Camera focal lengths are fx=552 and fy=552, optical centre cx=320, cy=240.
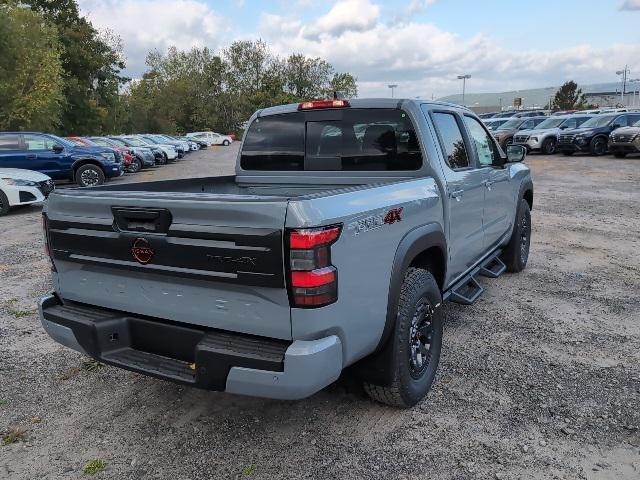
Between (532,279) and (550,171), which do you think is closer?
(532,279)

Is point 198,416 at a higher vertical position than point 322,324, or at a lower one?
lower

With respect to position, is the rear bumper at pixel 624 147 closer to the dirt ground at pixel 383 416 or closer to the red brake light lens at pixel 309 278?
the dirt ground at pixel 383 416

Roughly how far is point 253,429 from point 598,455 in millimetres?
1898

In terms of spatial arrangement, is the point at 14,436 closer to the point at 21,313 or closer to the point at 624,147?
the point at 21,313

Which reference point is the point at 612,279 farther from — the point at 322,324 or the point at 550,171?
the point at 550,171

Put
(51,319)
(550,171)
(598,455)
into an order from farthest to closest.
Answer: (550,171)
(51,319)
(598,455)

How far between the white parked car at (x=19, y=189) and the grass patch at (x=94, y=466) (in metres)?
9.63

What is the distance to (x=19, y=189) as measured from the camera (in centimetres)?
1139

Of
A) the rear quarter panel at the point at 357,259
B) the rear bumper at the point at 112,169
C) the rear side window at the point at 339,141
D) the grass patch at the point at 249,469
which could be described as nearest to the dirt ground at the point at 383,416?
the grass patch at the point at 249,469

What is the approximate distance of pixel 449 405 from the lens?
3.47m

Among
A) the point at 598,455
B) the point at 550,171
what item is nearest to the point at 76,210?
the point at 598,455

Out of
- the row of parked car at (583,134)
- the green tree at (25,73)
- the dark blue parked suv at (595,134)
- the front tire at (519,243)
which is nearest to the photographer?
the front tire at (519,243)

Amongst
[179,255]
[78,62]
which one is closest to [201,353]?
[179,255]

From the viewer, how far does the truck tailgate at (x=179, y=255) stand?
8.13ft
